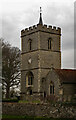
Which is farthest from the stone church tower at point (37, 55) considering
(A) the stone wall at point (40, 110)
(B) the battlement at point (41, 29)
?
(A) the stone wall at point (40, 110)

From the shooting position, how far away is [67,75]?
3916 centimetres

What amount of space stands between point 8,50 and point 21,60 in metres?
2.81

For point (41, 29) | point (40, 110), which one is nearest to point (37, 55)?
point (41, 29)

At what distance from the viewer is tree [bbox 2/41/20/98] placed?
150 feet

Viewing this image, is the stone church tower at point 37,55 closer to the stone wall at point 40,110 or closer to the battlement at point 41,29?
the battlement at point 41,29

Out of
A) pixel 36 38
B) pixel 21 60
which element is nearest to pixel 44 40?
pixel 36 38

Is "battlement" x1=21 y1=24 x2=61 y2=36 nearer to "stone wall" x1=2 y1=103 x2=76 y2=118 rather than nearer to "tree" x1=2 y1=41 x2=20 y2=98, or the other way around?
"tree" x1=2 y1=41 x2=20 y2=98

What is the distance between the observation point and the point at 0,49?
4375 cm

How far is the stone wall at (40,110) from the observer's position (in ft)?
100

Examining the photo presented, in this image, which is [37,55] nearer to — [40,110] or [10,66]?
[10,66]

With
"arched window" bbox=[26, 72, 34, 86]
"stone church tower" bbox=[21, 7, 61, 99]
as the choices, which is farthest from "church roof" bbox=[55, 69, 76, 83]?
"arched window" bbox=[26, 72, 34, 86]

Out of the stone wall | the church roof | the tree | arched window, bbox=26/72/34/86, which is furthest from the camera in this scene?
the tree

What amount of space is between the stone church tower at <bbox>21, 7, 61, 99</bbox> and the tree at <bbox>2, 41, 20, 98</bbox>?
93.9 inches

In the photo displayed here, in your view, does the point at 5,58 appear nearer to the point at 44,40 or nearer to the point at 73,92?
the point at 44,40
